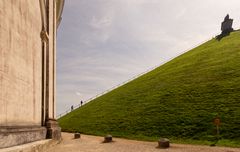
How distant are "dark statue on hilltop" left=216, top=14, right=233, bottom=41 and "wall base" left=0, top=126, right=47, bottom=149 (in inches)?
2233

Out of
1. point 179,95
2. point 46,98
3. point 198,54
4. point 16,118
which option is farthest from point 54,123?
point 198,54

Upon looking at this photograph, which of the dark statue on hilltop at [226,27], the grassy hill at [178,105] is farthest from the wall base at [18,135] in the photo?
the dark statue on hilltop at [226,27]

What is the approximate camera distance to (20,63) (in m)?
15.8

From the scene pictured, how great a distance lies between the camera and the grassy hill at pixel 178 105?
100.0 feet

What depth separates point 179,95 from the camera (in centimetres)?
4038

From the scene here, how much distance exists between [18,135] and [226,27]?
206ft

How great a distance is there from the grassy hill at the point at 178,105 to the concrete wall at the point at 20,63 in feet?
46.5

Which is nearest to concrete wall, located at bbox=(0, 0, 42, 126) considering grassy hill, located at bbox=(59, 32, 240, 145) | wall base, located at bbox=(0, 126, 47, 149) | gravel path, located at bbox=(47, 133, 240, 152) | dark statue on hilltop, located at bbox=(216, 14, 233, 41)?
wall base, located at bbox=(0, 126, 47, 149)

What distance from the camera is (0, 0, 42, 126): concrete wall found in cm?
1336

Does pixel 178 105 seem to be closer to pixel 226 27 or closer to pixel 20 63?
pixel 20 63

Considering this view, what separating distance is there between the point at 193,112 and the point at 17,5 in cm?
2319

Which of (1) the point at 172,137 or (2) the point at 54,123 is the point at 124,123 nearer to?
(1) the point at 172,137

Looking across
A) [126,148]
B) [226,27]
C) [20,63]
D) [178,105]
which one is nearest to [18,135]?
[20,63]

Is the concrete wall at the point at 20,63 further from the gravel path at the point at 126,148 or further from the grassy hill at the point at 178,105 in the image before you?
the grassy hill at the point at 178,105
